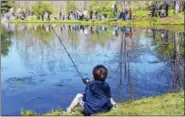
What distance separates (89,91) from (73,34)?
19.5 meters

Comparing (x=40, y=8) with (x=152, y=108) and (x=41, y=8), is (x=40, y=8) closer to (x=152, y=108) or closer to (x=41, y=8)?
(x=41, y=8)

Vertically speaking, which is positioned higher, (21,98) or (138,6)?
(138,6)

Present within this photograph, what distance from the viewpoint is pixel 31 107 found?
31.9ft

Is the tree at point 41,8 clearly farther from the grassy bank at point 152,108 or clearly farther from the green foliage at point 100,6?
the grassy bank at point 152,108

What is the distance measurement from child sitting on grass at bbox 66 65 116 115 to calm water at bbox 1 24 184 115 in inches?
105

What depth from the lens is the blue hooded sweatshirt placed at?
22.0ft

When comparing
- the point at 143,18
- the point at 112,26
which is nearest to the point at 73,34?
the point at 112,26

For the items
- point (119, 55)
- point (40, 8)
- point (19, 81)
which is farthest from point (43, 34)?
point (19, 81)

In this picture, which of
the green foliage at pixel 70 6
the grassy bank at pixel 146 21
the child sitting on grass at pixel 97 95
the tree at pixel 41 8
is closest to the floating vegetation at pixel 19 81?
the child sitting on grass at pixel 97 95

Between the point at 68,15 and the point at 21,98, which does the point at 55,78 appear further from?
the point at 68,15

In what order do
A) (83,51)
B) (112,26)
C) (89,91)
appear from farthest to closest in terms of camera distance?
(112,26)
(83,51)
(89,91)

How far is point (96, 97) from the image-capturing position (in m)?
6.75

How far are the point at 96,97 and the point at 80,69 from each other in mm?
7162

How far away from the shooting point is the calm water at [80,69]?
419 inches
